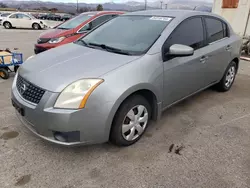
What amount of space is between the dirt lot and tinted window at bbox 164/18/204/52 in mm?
1112

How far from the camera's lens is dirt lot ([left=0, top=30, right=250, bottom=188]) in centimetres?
217

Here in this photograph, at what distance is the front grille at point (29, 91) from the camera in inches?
87.6

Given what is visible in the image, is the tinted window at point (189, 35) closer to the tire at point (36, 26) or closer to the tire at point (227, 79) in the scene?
the tire at point (227, 79)

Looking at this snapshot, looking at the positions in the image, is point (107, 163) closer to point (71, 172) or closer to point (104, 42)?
point (71, 172)

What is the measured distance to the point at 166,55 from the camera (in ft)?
9.07

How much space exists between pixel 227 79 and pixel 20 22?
1953 centimetres

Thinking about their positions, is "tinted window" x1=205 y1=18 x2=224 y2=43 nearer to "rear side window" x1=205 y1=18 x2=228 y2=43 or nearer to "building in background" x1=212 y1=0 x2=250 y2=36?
"rear side window" x1=205 y1=18 x2=228 y2=43

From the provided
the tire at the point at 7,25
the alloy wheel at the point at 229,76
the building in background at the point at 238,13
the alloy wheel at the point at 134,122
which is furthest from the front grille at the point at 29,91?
the tire at the point at 7,25

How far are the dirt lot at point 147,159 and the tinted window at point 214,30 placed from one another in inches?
52.2

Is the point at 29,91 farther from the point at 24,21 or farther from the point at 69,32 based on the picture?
the point at 24,21

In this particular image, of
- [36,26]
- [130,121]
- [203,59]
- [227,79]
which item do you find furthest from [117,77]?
[36,26]

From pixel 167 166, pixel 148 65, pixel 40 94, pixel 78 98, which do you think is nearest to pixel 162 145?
pixel 167 166

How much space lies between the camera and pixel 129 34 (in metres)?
3.04

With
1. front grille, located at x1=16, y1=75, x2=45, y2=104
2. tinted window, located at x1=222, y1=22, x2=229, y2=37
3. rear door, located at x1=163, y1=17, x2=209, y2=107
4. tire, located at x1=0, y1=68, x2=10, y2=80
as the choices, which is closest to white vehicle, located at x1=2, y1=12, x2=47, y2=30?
tire, located at x1=0, y1=68, x2=10, y2=80
